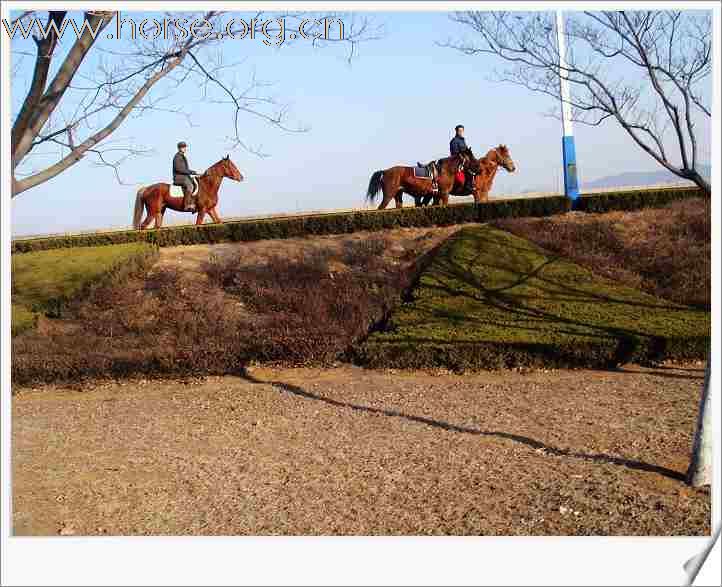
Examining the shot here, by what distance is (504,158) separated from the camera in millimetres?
12695

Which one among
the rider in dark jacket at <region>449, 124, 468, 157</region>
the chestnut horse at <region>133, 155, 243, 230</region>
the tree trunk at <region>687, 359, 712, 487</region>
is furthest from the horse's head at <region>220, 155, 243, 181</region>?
the tree trunk at <region>687, 359, 712, 487</region>

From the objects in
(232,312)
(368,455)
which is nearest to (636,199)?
(232,312)

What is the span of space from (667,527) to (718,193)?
5.64 ft

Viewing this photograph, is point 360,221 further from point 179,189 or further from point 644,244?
point 644,244

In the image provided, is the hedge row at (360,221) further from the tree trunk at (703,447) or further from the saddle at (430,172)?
the tree trunk at (703,447)

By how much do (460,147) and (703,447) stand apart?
28.7ft

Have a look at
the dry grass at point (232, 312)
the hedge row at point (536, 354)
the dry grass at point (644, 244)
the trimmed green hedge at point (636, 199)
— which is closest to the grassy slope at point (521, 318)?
the hedge row at point (536, 354)

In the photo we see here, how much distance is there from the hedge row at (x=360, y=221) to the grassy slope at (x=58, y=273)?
0.54 m

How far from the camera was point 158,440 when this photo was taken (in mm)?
5773

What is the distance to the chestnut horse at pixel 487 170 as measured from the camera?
12.6 meters

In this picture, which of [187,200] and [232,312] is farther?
[187,200]

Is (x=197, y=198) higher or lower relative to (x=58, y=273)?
higher

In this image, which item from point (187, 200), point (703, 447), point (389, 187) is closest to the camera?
point (703, 447)

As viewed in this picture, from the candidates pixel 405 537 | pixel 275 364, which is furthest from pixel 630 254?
pixel 405 537
